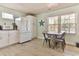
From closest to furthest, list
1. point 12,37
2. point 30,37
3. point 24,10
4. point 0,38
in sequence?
point 0,38
point 12,37
point 24,10
point 30,37

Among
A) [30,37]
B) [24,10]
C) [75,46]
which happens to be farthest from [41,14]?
[75,46]

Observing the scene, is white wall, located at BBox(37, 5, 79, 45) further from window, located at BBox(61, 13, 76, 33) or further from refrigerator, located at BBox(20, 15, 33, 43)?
refrigerator, located at BBox(20, 15, 33, 43)

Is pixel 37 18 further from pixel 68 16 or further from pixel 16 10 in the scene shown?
pixel 68 16

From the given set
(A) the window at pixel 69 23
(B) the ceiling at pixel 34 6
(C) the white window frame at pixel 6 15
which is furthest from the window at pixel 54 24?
(C) the white window frame at pixel 6 15

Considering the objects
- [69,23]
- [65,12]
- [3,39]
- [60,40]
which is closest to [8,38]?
[3,39]

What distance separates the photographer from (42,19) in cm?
401

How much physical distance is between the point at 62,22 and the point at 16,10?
232 centimetres

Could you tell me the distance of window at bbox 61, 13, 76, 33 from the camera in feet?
10.6

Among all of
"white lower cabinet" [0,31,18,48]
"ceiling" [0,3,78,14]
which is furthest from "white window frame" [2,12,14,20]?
"white lower cabinet" [0,31,18,48]

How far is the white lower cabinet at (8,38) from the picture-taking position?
9.84 ft

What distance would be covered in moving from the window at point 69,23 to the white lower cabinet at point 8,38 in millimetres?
2365

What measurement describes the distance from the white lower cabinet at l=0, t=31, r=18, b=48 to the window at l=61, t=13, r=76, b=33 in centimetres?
236

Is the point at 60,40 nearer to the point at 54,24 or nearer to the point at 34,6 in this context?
the point at 54,24

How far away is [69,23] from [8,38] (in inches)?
111
